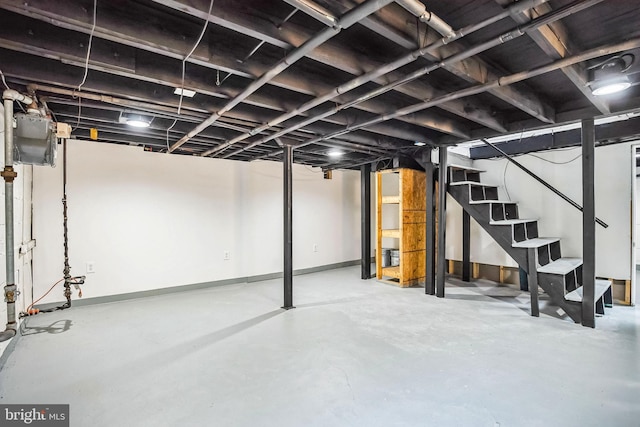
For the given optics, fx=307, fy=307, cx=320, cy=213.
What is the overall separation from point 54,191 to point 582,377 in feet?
18.8

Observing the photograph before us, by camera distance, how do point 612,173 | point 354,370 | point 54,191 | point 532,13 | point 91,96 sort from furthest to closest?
point 612,173
point 54,191
point 91,96
point 354,370
point 532,13

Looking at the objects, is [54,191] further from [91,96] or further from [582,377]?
[582,377]

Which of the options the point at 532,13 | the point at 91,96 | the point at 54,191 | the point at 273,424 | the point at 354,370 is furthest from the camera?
the point at 54,191

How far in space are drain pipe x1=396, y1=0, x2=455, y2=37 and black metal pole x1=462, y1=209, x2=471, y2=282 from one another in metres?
4.31

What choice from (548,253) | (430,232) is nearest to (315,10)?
(430,232)

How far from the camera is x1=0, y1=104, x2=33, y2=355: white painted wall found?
7.80 ft

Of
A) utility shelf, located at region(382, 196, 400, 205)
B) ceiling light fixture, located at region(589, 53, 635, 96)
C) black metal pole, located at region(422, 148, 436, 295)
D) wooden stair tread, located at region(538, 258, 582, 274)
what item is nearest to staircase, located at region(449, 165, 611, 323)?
wooden stair tread, located at region(538, 258, 582, 274)

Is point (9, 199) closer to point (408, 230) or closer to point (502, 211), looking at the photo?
point (408, 230)

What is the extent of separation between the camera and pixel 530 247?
3572 millimetres

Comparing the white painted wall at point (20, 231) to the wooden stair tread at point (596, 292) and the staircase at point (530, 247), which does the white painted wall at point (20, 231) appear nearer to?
the staircase at point (530, 247)

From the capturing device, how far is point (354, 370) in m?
2.34

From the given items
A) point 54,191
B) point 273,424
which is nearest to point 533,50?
point 273,424

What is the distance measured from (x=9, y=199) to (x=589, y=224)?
5172 millimetres

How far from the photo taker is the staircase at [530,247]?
11.1ft
